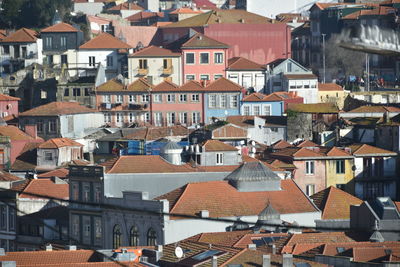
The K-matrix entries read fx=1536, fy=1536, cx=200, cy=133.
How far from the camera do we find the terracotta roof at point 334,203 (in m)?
54.9

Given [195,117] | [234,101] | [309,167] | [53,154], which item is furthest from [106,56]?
[309,167]

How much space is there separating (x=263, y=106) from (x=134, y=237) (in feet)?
122

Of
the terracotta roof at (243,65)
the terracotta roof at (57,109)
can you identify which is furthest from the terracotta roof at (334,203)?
the terracotta roof at (243,65)

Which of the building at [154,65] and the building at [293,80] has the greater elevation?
the building at [154,65]

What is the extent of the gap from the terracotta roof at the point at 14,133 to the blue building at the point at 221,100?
37.1 feet

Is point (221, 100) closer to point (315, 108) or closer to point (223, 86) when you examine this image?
point (223, 86)

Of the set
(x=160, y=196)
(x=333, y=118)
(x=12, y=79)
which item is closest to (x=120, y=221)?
(x=160, y=196)

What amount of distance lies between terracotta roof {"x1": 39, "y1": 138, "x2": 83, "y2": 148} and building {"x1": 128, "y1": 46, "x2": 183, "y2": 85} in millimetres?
15044

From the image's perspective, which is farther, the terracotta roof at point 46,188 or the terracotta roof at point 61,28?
the terracotta roof at point 61,28

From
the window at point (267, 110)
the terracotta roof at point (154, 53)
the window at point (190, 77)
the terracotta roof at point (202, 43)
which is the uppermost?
the terracotta roof at point (202, 43)

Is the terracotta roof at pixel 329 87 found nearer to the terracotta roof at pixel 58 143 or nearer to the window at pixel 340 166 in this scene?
the terracotta roof at pixel 58 143

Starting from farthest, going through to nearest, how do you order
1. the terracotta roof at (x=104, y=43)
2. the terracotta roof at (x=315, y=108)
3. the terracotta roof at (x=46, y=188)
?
the terracotta roof at (x=104, y=43), the terracotta roof at (x=315, y=108), the terracotta roof at (x=46, y=188)

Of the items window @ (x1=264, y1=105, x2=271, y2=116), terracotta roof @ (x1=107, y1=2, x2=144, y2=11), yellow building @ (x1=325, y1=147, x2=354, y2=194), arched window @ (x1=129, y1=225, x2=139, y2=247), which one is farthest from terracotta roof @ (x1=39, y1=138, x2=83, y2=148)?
terracotta roof @ (x1=107, y1=2, x2=144, y2=11)

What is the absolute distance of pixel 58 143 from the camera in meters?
77.6
